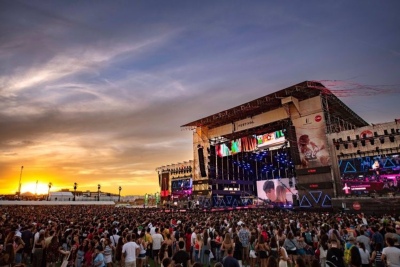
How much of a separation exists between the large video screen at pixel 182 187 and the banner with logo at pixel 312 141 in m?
34.7

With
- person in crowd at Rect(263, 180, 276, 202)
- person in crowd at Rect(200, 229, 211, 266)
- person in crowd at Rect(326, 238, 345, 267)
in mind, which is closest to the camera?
person in crowd at Rect(326, 238, 345, 267)

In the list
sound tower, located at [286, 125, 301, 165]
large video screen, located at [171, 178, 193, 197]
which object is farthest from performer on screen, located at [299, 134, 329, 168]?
large video screen, located at [171, 178, 193, 197]

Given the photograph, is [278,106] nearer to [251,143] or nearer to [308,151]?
[251,143]

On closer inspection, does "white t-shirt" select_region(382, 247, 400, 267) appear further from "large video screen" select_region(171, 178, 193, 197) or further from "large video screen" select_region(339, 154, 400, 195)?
"large video screen" select_region(171, 178, 193, 197)

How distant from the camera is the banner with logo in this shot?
117 ft

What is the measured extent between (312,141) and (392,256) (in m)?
33.5

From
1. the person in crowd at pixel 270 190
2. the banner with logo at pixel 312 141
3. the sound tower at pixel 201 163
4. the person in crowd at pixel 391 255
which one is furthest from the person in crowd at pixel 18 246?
the sound tower at pixel 201 163

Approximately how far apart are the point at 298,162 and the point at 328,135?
585 cm

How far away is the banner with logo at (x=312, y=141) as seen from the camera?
35750mm

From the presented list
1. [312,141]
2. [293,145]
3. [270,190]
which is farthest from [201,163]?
[312,141]

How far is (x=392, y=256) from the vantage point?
5.89 meters

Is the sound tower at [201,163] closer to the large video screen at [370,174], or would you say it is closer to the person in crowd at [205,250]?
the large video screen at [370,174]

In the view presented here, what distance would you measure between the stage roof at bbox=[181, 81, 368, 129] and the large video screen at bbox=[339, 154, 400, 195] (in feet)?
36.9

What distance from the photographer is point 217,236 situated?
410 inches
